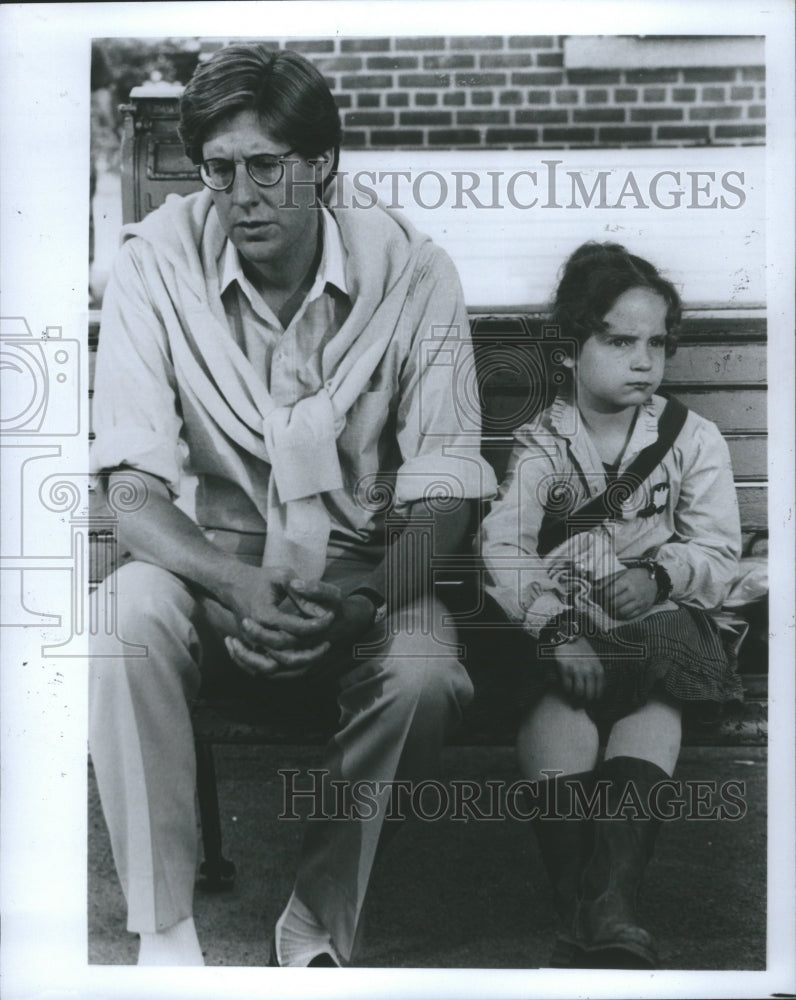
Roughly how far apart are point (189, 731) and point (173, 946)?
573 millimetres

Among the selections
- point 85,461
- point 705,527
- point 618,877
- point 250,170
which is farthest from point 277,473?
point 618,877

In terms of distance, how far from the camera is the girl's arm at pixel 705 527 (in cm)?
341

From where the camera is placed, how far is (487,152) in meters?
3.45

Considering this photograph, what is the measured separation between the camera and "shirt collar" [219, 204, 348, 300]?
343 cm

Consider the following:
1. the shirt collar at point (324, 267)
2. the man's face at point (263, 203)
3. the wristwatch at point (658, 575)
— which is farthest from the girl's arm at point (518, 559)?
the man's face at point (263, 203)

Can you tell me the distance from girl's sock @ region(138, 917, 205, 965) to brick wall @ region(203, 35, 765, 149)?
208 centimetres

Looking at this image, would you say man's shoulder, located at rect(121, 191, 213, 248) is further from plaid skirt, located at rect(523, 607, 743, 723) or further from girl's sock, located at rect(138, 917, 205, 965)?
girl's sock, located at rect(138, 917, 205, 965)

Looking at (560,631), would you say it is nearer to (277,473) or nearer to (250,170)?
(277,473)

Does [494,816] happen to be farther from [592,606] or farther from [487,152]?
[487,152]

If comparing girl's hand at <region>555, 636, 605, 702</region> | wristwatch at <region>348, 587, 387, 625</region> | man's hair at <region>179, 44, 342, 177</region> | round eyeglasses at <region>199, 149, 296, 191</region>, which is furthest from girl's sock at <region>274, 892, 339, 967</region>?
man's hair at <region>179, 44, 342, 177</region>

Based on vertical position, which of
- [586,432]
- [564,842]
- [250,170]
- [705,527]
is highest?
[250,170]

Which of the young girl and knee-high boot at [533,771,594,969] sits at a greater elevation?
the young girl

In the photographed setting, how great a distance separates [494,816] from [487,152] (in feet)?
5.70

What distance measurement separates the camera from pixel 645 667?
132 inches
